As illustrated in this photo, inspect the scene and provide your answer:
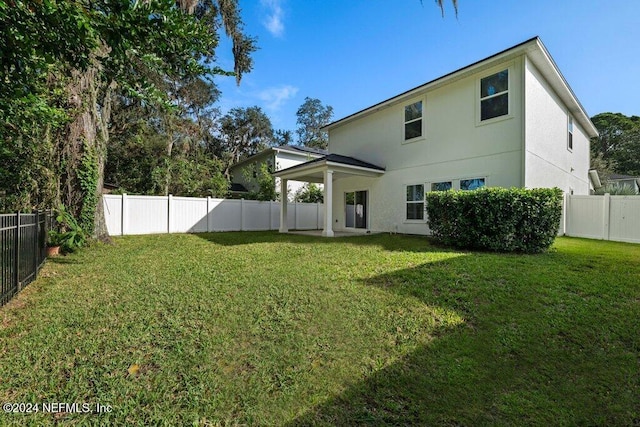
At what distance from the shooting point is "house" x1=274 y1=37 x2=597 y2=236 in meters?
8.64

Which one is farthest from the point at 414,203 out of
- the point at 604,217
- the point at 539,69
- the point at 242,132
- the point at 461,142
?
the point at 242,132

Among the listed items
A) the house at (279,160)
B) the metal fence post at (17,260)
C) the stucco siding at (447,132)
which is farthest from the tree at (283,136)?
the metal fence post at (17,260)

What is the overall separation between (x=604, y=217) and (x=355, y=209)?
9.01 meters

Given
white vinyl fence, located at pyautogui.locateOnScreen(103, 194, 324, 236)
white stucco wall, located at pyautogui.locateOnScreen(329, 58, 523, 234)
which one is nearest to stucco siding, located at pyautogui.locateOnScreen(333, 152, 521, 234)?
white stucco wall, located at pyautogui.locateOnScreen(329, 58, 523, 234)

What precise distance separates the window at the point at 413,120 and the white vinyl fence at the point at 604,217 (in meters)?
6.03

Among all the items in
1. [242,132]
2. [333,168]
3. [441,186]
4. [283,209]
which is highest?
[242,132]

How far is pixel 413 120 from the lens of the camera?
11352mm

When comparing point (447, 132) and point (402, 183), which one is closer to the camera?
point (447, 132)

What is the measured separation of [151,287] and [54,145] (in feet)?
21.9

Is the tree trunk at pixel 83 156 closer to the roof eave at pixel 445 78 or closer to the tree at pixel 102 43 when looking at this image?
the tree at pixel 102 43

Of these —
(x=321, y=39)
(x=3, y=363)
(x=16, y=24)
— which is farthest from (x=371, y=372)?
(x=321, y=39)

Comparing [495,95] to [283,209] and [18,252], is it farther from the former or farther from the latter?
[18,252]

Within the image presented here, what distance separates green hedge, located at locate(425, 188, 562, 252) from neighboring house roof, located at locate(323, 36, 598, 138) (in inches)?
165

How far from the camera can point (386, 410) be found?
7.19 ft
